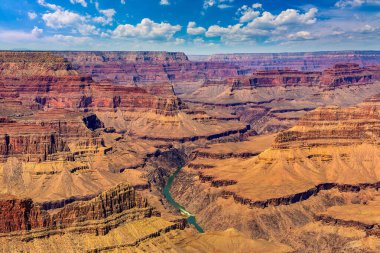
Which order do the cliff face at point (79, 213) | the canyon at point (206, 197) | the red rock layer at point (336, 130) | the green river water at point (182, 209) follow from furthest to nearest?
the red rock layer at point (336, 130), the green river water at point (182, 209), the canyon at point (206, 197), the cliff face at point (79, 213)

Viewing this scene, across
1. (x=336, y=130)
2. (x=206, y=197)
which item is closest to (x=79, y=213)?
(x=206, y=197)

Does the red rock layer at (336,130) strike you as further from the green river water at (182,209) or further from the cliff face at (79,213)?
the cliff face at (79,213)

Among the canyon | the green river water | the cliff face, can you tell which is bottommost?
the green river water

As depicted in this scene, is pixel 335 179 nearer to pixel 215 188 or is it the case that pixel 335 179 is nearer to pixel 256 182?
pixel 256 182

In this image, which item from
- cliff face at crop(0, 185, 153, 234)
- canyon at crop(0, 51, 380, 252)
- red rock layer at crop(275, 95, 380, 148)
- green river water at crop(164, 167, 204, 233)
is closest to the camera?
cliff face at crop(0, 185, 153, 234)

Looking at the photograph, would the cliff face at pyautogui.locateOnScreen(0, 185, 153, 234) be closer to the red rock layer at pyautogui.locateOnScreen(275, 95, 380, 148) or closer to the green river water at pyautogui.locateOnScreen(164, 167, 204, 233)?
the green river water at pyautogui.locateOnScreen(164, 167, 204, 233)

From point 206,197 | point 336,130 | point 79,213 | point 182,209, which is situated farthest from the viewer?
point 336,130

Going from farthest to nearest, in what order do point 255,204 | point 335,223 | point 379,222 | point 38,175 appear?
point 38,175, point 255,204, point 335,223, point 379,222

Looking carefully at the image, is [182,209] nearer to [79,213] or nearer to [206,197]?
[206,197]

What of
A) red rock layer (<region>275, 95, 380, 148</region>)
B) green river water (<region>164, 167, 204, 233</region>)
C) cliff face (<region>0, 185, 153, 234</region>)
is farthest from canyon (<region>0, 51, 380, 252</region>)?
green river water (<region>164, 167, 204, 233</region>)

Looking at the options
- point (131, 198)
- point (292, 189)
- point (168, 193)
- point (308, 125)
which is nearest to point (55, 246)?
point (131, 198)

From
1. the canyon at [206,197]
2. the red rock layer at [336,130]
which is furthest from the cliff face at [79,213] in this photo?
the red rock layer at [336,130]
